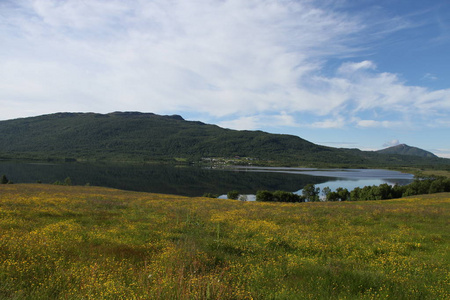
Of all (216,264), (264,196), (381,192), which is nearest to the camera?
(216,264)

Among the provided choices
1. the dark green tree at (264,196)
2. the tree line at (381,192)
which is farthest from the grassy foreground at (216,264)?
the tree line at (381,192)

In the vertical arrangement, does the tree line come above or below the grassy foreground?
below

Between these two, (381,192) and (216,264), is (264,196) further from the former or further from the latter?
(216,264)

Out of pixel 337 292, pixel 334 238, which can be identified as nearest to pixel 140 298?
pixel 337 292

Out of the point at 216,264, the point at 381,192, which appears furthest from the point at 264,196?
the point at 216,264

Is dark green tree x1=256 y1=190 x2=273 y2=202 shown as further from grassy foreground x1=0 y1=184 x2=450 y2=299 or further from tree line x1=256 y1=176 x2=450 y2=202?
grassy foreground x1=0 y1=184 x2=450 y2=299

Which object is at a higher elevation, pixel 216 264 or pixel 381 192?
pixel 216 264

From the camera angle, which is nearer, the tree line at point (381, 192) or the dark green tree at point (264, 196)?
the tree line at point (381, 192)

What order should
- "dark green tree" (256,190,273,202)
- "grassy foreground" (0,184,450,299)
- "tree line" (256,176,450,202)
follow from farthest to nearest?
1. "dark green tree" (256,190,273,202)
2. "tree line" (256,176,450,202)
3. "grassy foreground" (0,184,450,299)

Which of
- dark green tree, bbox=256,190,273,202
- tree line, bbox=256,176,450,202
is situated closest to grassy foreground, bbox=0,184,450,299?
dark green tree, bbox=256,190,273,202

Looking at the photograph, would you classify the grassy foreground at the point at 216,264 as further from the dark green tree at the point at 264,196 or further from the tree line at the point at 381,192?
the tree line at the point at 381,192

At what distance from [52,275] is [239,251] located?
20.8ft

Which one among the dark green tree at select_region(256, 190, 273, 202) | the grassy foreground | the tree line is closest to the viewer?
the grassy foreground

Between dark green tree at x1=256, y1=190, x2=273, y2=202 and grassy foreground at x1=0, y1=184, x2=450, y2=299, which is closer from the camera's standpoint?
grassy foreground at x1=0, y1=184, x2=450, y2=299
